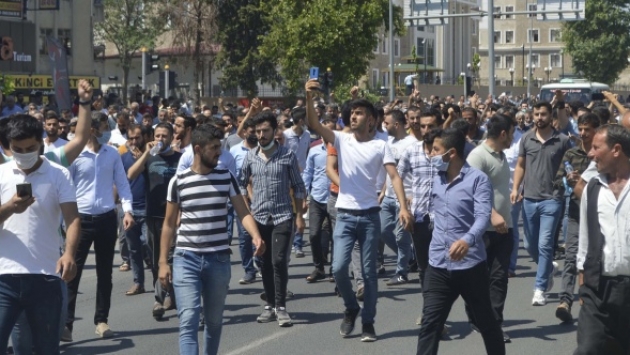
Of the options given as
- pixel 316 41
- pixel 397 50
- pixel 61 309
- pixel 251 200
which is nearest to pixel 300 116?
pixel 251 200

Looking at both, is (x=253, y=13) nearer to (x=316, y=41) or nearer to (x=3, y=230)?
(x=316, y=41)

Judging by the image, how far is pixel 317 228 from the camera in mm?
12945

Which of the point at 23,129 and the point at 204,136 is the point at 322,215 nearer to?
the point at 204,136

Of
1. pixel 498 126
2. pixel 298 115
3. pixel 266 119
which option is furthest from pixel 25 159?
pixel 298 115

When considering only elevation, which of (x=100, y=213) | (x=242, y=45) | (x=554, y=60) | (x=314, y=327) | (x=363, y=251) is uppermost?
(x=554, y=60)

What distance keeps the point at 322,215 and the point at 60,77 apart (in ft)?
29.1

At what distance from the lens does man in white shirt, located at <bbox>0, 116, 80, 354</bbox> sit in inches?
253

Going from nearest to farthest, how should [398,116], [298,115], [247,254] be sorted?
[247,254] < [398,116] < [298,115]

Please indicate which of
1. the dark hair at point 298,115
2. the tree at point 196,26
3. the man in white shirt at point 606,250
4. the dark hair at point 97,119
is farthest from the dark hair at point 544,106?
the tree at point 196,26

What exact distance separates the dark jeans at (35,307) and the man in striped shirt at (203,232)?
113 cm

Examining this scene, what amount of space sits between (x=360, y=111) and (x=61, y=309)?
3.80m

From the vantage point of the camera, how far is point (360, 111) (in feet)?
31.3

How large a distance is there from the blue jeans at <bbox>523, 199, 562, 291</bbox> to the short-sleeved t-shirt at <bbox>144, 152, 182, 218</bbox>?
365 cm

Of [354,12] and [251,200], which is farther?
[354,12]
